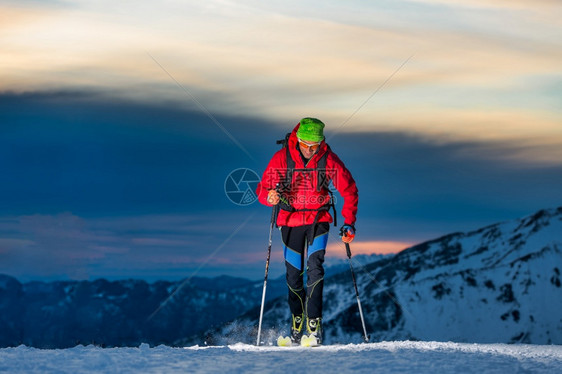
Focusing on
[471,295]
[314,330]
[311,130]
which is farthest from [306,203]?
[471,295]

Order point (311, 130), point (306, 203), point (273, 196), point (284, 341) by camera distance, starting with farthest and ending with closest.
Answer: point (284, 341) < point (306, 203) < point (273, 196) < point (311, 130)

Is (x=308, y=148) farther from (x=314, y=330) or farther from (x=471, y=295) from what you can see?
(x=471, y=295)

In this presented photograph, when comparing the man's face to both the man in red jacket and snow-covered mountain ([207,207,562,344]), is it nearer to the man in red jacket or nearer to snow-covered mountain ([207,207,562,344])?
the man in red jacket

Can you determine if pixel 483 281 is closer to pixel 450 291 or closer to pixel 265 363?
pixel 450 291

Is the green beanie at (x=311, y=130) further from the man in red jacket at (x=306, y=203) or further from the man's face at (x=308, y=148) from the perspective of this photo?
the man's face at (x=308, y=148)

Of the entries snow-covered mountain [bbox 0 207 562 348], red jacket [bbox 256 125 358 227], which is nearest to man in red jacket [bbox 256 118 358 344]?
red jacket [bbox 256 125 358 227]

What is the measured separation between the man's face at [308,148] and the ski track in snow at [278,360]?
3.76 m

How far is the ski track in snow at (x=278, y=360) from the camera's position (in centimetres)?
1037

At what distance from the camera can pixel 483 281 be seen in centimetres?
16338

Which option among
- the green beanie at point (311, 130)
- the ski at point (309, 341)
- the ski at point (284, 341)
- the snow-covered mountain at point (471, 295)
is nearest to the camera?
the ski at point (309, 341)

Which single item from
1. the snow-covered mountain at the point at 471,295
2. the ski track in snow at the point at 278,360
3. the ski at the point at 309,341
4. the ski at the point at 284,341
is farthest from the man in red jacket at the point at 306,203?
the snow-covered mountain at the point at 471,295

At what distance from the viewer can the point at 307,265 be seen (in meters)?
14.8

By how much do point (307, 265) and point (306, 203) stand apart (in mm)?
1170

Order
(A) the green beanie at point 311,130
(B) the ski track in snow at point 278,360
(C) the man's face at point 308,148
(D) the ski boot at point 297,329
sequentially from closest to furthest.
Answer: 1. (B) the ski track in snow at point 278,360
2. (A) the green beanie at point 311,130
3. (C) the man's face at point 308,148
4. (D) the ski boot at point 297,329
